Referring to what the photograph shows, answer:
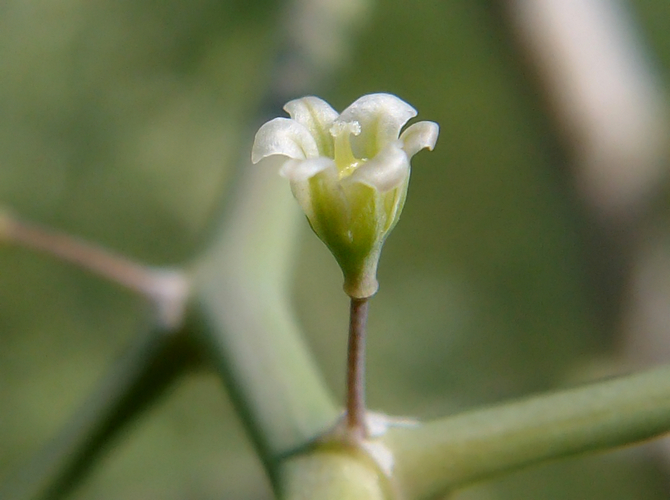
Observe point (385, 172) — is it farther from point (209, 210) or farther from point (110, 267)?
point (209, 210)

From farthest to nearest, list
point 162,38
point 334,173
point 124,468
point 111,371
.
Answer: point 162,38 → point 124,468 → point 111,371 → point 334,173

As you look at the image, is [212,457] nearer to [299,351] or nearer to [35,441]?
[35,441]

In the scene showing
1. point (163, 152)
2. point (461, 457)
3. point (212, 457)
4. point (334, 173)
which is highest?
point (334, 173)

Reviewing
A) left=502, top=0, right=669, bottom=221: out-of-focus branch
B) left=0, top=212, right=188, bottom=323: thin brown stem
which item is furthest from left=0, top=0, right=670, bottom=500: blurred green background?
left=0, top=212, right=188, bottom=323: thin brown stem

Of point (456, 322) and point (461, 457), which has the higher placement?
point (461, 457)

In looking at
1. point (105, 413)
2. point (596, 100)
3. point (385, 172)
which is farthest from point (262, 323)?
point (596, 100)

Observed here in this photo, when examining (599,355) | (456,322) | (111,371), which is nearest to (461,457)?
(111,371)

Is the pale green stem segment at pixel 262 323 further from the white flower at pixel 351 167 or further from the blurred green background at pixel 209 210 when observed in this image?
the blurred green background at pixel 209 210
